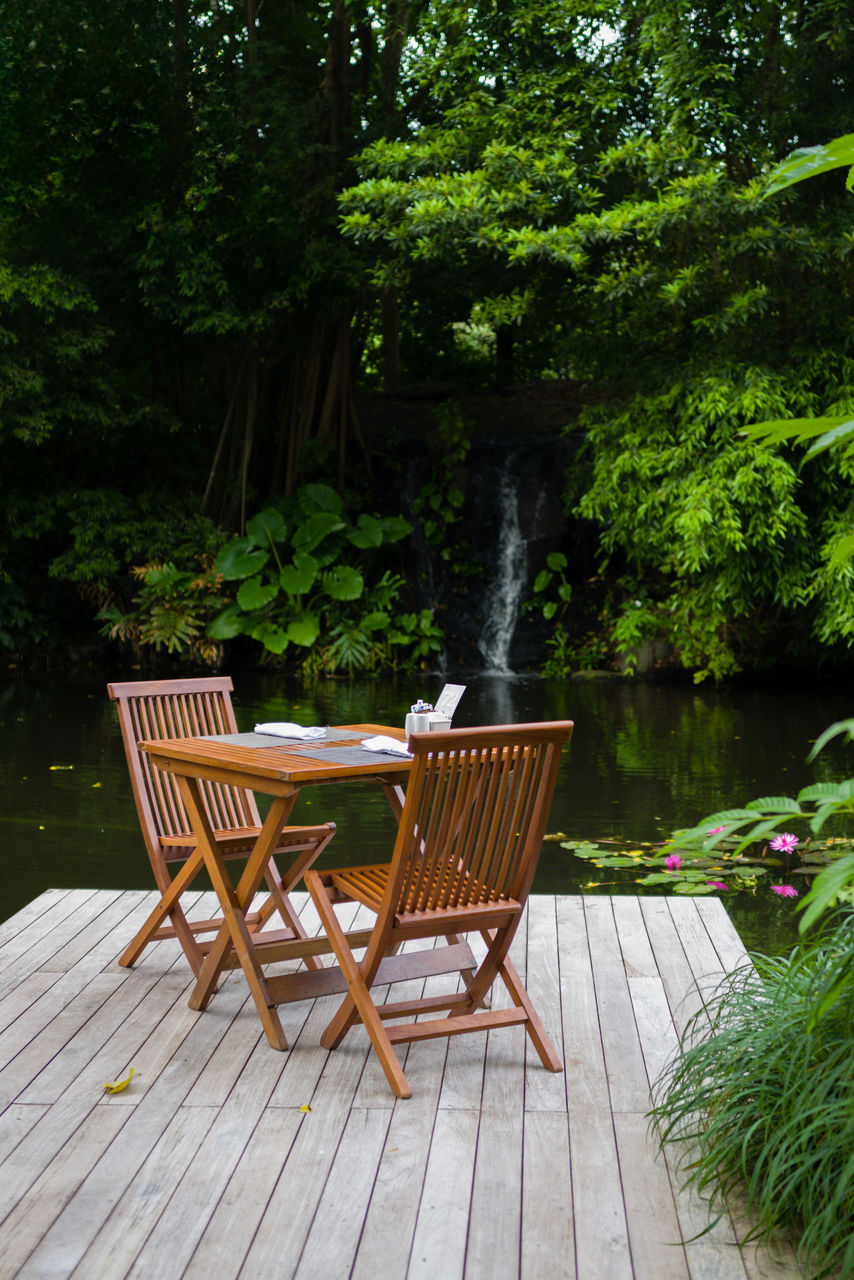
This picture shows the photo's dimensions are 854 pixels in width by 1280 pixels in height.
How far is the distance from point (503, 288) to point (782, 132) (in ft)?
12.7

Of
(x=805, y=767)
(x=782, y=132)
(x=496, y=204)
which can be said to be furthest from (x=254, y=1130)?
(x=782, y=132)

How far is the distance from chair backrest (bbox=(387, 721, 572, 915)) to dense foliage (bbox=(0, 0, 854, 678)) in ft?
22.4

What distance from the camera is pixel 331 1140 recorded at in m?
2.52

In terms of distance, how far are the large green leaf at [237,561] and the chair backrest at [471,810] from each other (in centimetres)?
1071

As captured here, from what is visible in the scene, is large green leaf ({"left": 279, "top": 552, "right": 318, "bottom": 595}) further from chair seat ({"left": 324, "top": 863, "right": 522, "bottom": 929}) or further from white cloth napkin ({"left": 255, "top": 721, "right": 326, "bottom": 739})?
chair seat ({"left": 324, "top": 863, "right": 522, "bottom": 929})

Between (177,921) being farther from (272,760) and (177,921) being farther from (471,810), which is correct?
(471,810)

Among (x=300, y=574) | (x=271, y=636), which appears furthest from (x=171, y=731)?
(x=300, y=574)

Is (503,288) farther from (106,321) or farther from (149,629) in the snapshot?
(149,629)

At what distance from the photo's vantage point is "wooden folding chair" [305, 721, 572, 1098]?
9.05ft

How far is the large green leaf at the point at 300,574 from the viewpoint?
44.3ft

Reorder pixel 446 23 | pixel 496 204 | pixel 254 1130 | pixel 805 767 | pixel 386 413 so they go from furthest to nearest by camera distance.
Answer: pixel 386 413
pixel 446 23
pixel 496 204
pixel 805 767
pixel 254 1130

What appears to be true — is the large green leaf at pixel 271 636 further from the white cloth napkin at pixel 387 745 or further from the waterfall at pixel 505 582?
the white cloth napkin at pixel 387 745

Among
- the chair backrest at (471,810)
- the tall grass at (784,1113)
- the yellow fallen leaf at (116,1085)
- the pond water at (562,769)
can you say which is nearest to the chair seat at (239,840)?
the chair backrest at (471,810)

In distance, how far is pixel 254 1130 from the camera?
2572 millimetres
